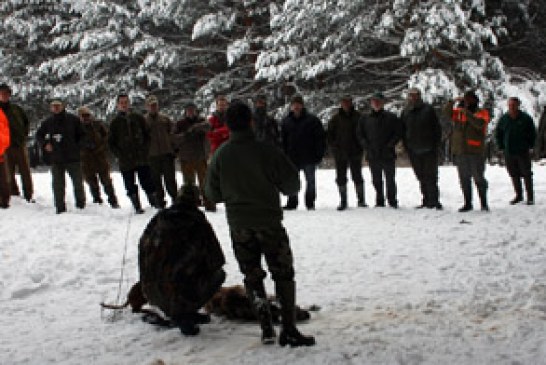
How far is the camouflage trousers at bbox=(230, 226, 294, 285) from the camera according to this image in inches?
176

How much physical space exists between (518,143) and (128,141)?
267 inches

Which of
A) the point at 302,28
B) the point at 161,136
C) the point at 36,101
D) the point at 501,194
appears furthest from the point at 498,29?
the point at 36,101

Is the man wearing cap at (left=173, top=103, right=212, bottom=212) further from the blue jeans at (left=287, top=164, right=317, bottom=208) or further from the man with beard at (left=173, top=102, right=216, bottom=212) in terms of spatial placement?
the blue jeans at (left=287, top=164, right=317, bottom=208)

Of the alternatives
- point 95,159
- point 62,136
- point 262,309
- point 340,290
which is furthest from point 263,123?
point 262,309

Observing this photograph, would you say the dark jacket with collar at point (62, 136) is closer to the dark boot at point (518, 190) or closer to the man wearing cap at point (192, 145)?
the man wearing cap at point (192, 145)

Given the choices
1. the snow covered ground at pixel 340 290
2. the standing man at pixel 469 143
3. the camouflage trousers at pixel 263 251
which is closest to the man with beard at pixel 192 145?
the snow covered ground at pixel 340 290

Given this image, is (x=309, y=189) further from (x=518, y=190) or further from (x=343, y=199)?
(x=518, y=190)

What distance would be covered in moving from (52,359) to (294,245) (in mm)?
4159

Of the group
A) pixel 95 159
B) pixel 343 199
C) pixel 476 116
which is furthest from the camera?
pixel 95 159

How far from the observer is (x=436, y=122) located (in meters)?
10.4

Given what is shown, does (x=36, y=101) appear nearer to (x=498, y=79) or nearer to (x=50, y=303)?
(x=498, y=79)

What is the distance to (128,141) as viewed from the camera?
33.4ft

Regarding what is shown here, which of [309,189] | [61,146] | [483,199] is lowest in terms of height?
[483,199]

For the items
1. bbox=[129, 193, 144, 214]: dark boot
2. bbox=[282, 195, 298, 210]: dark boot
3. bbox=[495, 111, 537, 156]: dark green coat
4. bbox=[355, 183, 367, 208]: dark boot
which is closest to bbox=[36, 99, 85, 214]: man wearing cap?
bbox=[129, 193, 144, 214]: dark boot
